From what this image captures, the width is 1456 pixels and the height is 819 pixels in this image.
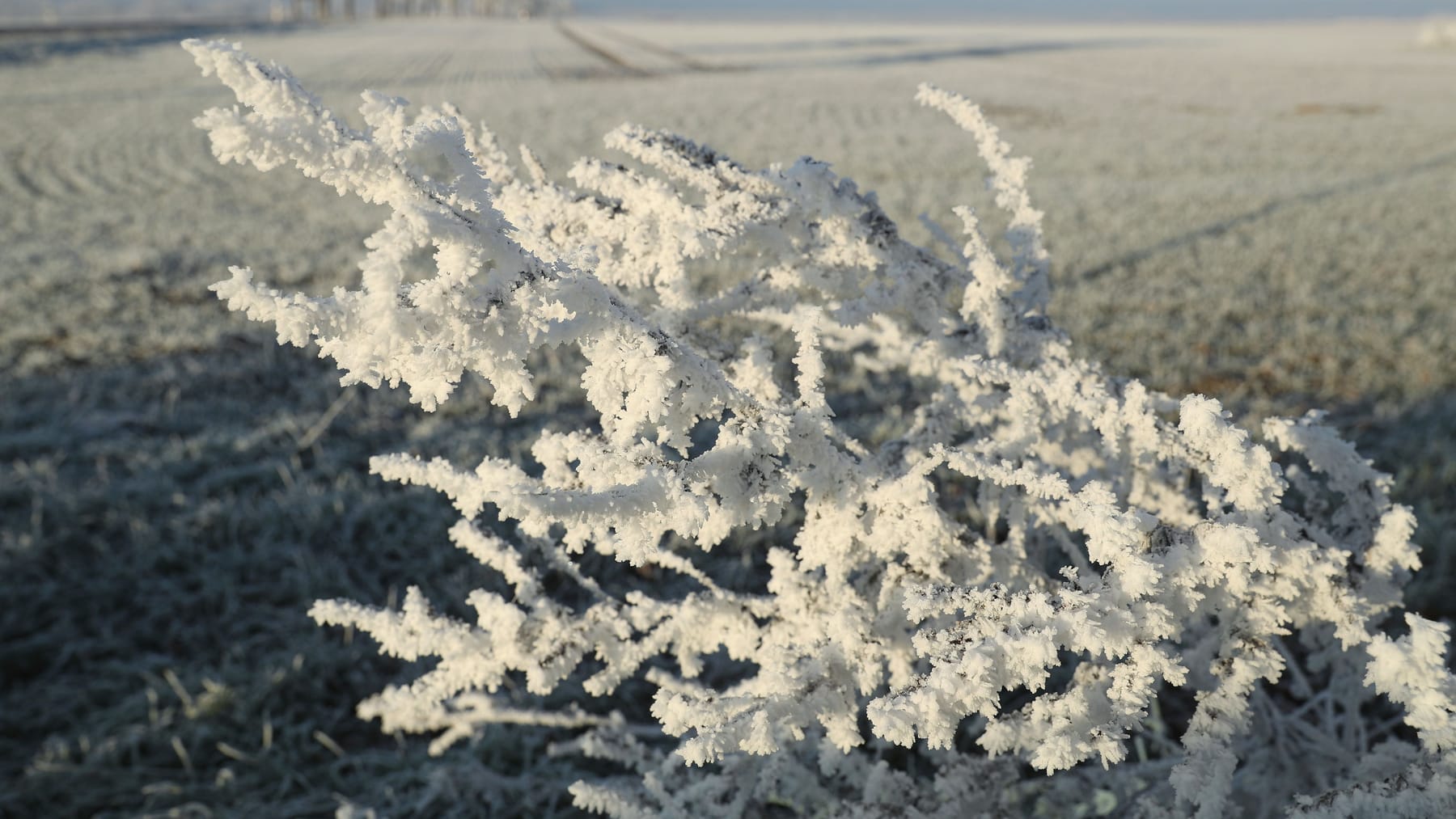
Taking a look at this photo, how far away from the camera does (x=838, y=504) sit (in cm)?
157

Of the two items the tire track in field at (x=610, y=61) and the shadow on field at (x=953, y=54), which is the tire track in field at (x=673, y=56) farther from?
the tire track in field at (x=610, y=61)

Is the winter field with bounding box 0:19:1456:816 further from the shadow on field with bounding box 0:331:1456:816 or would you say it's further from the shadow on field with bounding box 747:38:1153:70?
the shadow on field with bounding box 747:38:1153:70

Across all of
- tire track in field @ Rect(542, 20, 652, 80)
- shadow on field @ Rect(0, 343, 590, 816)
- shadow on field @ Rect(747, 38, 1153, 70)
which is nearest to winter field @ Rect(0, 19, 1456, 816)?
shadow on field @ Rect(0, 343, 590, 816)

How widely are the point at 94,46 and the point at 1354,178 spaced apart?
41460 millimetres

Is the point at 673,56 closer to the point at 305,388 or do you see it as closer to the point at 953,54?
the point at 953,54

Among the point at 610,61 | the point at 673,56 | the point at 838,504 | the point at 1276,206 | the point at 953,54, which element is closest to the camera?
the point at 838,504

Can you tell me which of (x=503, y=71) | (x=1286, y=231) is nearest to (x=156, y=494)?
(x=1286, y=231)

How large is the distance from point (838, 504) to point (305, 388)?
4.80 metres

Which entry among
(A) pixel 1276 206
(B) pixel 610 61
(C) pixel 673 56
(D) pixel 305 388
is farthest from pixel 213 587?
(C) pixel 673 56

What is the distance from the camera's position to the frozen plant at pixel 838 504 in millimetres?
1079

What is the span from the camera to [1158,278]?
804cm

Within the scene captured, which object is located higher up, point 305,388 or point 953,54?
point 953,54

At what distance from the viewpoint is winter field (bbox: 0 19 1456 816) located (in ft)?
9.19

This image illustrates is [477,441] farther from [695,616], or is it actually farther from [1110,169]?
[1110,169]
